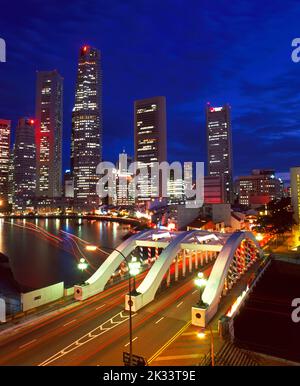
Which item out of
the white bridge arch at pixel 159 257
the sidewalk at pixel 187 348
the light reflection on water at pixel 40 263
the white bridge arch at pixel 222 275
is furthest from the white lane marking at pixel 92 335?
the light reflection on water at pixel 40 263

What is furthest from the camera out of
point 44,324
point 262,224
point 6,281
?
point 262,224

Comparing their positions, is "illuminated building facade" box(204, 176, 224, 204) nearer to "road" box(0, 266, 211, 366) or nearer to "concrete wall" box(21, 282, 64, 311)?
"road" box(0, 266, 211, 366)

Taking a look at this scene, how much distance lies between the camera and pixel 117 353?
59.5 ft

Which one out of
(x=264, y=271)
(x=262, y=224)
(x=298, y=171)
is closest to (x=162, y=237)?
(x=264, y=271)

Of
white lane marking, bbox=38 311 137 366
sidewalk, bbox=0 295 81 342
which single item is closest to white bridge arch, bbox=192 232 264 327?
white lane marking, bbox=38 311 137 366

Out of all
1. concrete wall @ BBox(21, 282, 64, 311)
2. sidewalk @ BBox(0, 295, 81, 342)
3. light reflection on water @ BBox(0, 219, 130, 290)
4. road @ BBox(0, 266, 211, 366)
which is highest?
concrete wall @ BBox(21, 282, 64, 311)

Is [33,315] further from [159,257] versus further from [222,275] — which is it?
[222,275]

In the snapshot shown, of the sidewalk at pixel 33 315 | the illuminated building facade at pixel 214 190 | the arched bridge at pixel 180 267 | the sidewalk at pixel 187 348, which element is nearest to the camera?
the sidewalk at pixel 187 348

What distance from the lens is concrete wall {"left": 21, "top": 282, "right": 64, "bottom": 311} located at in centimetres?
2503

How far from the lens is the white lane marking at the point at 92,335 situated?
17.8 m

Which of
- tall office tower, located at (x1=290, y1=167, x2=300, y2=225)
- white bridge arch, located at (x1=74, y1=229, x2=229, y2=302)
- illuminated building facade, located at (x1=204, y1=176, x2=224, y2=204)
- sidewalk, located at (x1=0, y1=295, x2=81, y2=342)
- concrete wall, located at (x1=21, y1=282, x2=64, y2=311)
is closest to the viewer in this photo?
sidewalk, located at (x1=0, y1=295, x2=81, y2=342)

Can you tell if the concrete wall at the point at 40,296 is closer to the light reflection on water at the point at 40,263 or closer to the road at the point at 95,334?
the road at the point at 95,334
